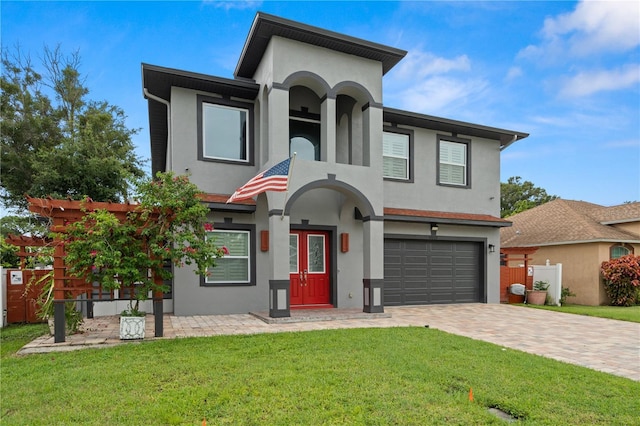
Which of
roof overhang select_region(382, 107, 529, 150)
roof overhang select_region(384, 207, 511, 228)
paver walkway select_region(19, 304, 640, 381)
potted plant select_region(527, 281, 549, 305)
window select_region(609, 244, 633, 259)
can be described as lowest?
potted plant select_region(527, 281, 549, 305)

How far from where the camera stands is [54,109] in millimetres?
22406

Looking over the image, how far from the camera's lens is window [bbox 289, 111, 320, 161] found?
11.6 m

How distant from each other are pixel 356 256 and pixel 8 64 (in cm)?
2249

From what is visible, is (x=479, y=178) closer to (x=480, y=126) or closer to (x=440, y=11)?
(x=480, y=126)

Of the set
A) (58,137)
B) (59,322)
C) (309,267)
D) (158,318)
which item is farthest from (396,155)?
(58,137)

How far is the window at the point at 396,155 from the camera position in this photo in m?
12.6

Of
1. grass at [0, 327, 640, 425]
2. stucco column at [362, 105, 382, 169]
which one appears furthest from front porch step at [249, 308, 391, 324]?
stucco column at [362, 105, 382, 169]

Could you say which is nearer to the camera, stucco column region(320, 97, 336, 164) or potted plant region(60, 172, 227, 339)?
potted plant region(60, 172, 227, 339)

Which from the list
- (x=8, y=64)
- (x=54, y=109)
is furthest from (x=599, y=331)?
(x=8, y=64)

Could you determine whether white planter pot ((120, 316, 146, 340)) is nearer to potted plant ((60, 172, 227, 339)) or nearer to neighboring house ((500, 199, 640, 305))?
potted plant ((60, 172, 227, 339))

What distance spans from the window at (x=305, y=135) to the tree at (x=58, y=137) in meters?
7.77

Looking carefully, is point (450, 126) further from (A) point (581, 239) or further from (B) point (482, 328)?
(A) point (581, 239)

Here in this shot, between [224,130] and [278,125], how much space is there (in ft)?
6.77

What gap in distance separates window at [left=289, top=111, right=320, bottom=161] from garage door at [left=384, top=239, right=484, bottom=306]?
12.3 feet
